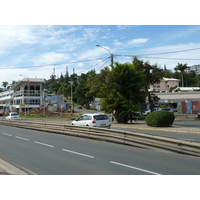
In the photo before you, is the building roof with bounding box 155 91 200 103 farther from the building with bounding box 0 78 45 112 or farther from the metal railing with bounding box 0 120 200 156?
the metal railing with bounding box 0 120 200 156

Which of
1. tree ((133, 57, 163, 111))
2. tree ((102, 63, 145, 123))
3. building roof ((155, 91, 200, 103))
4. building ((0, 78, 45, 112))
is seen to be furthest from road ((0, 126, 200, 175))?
building ((0, 78, 45, 112))

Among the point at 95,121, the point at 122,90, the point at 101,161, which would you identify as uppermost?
the point at 122,90

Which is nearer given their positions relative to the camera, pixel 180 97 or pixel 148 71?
pixel 148 71

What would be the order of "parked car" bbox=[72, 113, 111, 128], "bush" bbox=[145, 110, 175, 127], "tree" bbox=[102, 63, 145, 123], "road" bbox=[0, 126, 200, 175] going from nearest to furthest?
1. "road" bbox=[0, 126, 200, 175]
2. "parked car" bbox=[72, 113, 111, 128]
3. "bush" bbox=[145, 110, 175, 127]
4. "tree" bbox=[102, 63, 145, 123]

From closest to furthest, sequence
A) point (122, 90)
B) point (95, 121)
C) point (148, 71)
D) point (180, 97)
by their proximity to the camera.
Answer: point (95, 121), point (122, 90), point (148, 71), point (180, 97)

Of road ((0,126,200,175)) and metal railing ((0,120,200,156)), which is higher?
metal railing ((0,120,200,156))

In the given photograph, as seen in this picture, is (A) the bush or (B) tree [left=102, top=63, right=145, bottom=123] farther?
(B) tree [left=102, top=63, right=145, bottom=123]

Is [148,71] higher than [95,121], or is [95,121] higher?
[148,71]

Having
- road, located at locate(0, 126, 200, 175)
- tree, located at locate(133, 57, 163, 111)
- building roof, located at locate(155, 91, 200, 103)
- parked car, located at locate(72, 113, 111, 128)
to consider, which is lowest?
road, located at locate(0, 126, 200, 175)

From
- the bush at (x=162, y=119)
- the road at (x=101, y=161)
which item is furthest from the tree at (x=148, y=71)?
the road at (x=101, y=161)

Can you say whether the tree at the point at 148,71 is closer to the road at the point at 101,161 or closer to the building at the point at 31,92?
the road at the point at 101,161

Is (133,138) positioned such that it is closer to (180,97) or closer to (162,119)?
(162,119)

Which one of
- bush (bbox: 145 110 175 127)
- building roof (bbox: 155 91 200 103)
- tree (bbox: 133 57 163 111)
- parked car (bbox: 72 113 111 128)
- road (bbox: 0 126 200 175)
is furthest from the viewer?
building roof (bbox: 155 91 200 103)

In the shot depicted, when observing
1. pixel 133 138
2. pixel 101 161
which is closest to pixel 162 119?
pixel 133 138
